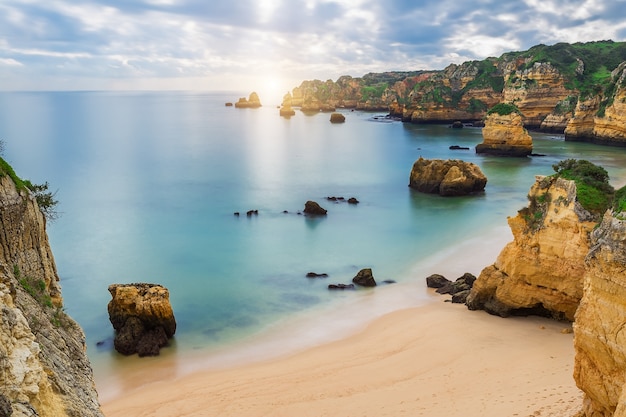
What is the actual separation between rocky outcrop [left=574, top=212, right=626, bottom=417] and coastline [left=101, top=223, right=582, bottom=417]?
6.17 ft

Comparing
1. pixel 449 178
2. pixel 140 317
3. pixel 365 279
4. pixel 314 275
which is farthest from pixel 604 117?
pixel 140 317

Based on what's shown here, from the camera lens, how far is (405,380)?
47.0 feet

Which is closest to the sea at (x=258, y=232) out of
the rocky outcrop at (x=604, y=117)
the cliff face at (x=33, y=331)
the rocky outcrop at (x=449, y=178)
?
the rocky outcrop at (x=449, y=178)

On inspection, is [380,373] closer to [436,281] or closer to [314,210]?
[436,281]

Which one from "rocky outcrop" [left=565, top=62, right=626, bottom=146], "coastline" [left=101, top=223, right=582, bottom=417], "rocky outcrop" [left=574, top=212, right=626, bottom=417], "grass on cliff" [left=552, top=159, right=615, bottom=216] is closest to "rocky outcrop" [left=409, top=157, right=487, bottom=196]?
"coastline" [left=101, top=223, right=582, bottom=417]

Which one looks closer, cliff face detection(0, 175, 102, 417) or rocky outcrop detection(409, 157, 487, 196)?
cliff face detection(0, 175, 102, 417)

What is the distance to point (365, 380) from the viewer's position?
1451cm

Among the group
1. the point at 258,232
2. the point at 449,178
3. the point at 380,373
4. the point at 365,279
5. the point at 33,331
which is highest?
the point at 33,331

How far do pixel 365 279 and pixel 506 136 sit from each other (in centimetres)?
4680

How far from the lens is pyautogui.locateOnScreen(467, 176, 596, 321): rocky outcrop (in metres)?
15.9

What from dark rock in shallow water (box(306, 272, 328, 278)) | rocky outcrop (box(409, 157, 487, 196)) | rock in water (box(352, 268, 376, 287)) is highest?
rocky outcrop (box(409, 157, 487, 196))

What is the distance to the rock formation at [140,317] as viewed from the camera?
1722 cm

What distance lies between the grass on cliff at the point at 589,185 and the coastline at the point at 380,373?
4193mm

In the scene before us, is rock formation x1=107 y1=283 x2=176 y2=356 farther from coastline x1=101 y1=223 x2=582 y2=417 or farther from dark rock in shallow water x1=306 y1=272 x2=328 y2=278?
dark rock in shallow water x1=306 y1=272 x2=328 y2=278
